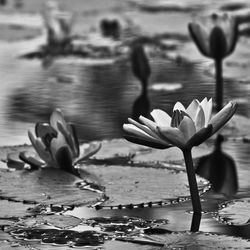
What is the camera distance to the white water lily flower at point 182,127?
2.44 metres

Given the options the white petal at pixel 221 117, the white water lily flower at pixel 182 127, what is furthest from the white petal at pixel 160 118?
the white petal at pixel 221 117

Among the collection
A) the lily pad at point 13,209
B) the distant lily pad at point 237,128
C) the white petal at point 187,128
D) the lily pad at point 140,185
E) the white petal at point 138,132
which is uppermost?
the white petal at point 187,128

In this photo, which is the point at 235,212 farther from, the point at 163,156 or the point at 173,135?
the point at 163,156

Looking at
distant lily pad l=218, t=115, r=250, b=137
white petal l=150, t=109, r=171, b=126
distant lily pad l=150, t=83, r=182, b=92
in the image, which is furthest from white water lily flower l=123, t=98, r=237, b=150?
distant lily pad l=150, t=83, r=182, b=92

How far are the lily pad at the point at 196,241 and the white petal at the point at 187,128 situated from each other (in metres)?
0.26

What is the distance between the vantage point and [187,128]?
2.45 m

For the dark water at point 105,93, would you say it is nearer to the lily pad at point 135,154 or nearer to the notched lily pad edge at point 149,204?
the notched lily pad edge at point 149,204

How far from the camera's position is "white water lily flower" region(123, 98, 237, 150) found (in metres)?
2.44

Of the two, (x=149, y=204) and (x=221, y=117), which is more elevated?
(x=221, y=117)

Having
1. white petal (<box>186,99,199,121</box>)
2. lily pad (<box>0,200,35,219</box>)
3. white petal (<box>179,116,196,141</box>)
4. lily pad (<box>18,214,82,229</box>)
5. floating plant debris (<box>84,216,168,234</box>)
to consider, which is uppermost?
white petal (<box>186,99,199,121</box>)

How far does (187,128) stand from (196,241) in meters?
0.32

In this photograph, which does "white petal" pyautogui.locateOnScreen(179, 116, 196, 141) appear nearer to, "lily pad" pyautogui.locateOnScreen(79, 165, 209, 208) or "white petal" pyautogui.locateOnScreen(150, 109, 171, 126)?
"white petal" pyautogui.locateOnScreen(150, 109, 171, 126)

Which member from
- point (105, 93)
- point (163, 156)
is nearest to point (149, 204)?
point (163, 156)

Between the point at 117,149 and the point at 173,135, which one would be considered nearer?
the point at 173,135
